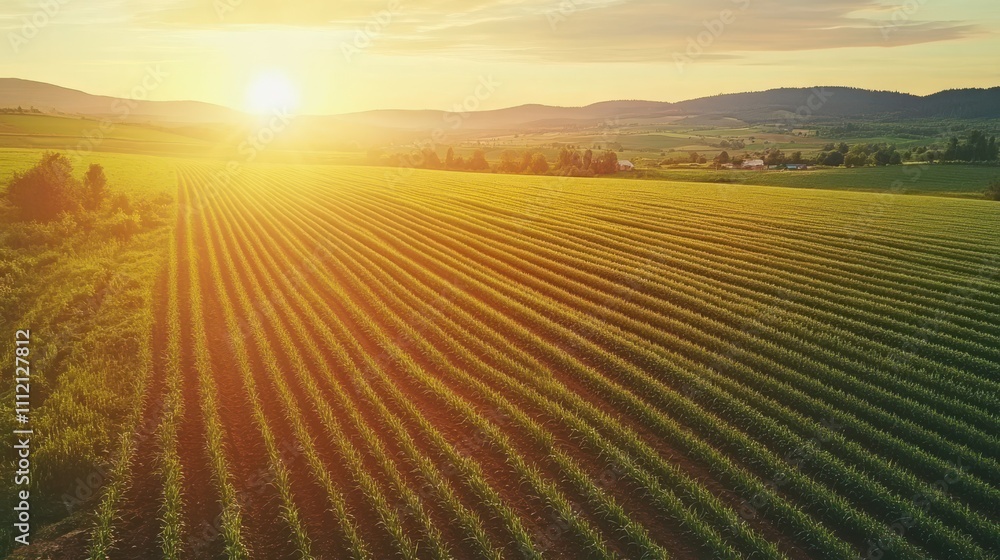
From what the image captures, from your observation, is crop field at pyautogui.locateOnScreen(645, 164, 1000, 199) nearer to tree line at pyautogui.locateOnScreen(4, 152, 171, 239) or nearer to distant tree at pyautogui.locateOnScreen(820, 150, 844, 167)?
distant tree at pyautogui.locateOnScreen(820, 150, 844, 167)

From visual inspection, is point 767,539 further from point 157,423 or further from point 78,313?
point 78,313

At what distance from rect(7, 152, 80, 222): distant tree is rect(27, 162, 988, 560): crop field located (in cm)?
1120

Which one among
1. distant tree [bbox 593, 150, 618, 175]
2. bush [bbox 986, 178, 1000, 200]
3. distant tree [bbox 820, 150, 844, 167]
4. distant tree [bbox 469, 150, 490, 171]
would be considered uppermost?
distant tree [bbox 469, 150, 490, 171]

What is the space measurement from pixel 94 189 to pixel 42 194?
4.58m

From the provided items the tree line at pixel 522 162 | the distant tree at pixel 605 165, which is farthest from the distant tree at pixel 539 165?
the distant tree at pixel 605 165

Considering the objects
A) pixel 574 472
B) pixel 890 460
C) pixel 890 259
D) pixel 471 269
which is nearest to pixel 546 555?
pixel 574 472

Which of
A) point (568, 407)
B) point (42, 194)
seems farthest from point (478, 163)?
point (568, 407)

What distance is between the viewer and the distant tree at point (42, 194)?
29.9m

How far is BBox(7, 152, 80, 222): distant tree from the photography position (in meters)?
29.9

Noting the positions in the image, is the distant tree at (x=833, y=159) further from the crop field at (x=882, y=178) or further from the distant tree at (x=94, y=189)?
the distant tree at (x=94, y=189)

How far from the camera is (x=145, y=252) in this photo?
26.3 metres

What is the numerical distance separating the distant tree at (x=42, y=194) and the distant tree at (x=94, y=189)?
2319 mm

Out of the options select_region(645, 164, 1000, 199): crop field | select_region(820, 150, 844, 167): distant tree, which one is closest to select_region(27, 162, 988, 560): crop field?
select_region(645, 164, 1000, 199): crop field

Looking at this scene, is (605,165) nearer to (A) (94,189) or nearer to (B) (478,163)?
(B) (478,163)
